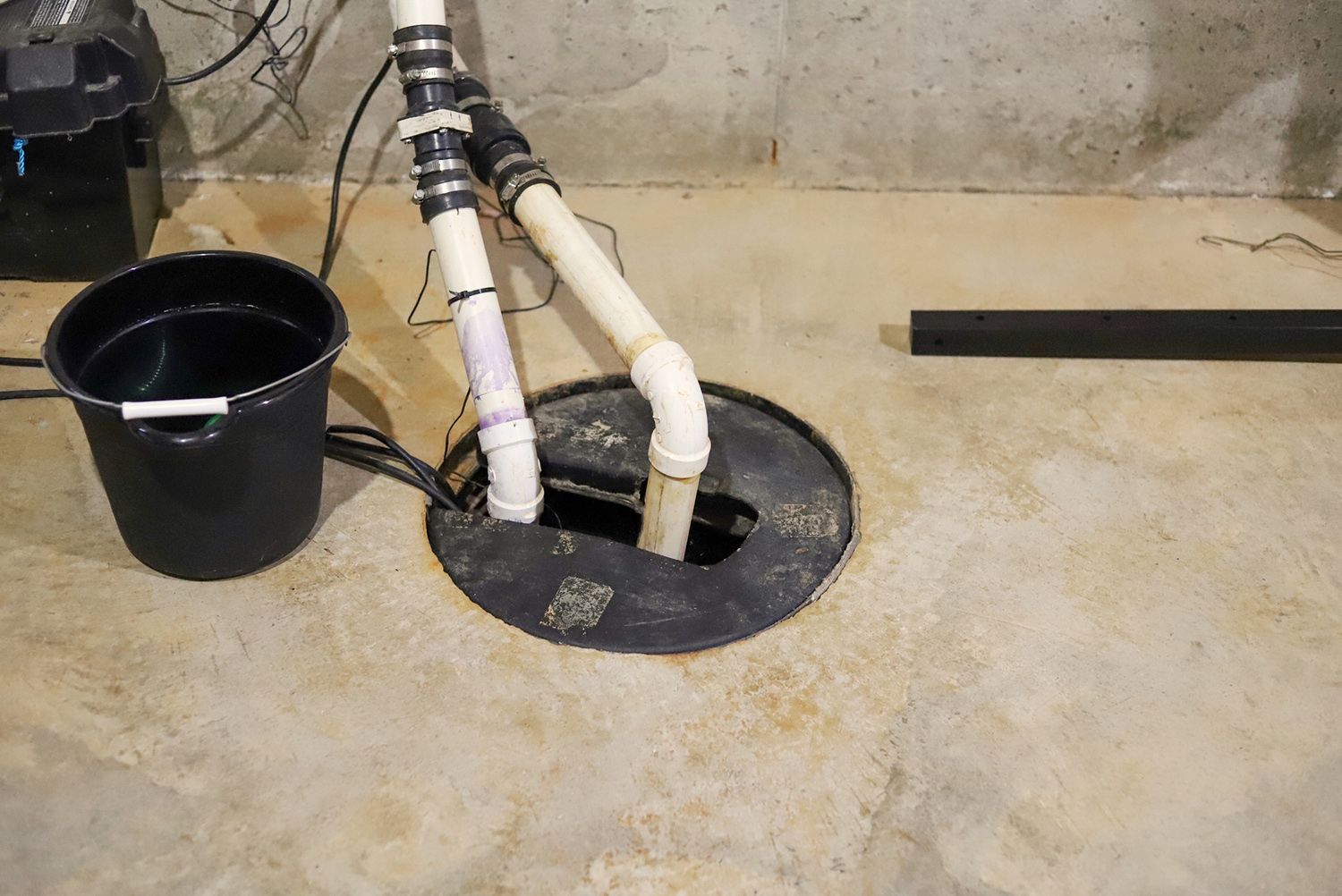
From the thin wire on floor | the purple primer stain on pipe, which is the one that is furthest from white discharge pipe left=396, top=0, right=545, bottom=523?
the thin wire on floor

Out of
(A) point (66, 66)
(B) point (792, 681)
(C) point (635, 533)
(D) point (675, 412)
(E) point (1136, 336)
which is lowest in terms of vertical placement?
(C) point (635, 533)

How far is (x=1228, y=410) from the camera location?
6.01 feet

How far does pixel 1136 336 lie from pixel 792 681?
101 centimetres

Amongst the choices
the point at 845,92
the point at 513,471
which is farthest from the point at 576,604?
the point at 845,92

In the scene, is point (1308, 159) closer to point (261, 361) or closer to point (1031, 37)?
point (1031, 37)

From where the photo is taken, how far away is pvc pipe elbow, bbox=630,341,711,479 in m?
1.46

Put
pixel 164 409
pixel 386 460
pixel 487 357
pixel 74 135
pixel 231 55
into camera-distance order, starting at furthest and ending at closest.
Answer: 1. pixel 231 55
2. pixel 74 135
3. pixel 386 460
4. pixel 487 357
5. pixel 164 409

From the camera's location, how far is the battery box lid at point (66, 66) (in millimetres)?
1716

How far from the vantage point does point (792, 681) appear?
1365mm

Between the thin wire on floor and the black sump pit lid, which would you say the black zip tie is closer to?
the black sump pit lid

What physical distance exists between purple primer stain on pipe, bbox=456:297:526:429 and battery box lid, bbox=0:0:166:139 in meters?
0.78

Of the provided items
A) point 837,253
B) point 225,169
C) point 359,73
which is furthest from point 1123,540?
point 225,169

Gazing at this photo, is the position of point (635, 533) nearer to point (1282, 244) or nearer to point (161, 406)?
point (161, 406)

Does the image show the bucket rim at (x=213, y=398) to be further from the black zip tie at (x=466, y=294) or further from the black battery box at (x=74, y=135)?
the black battery box at (x=74, y=135)
